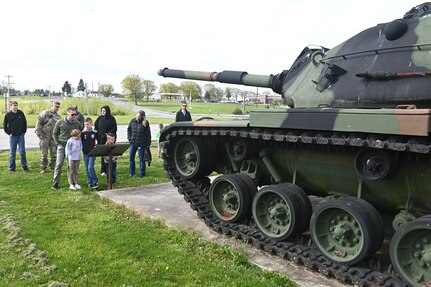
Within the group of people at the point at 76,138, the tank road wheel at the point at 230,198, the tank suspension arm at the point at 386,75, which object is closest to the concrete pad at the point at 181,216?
the tank road wheel at the point at 230,198

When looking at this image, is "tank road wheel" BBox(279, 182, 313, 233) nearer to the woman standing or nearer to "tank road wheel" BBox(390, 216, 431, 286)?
"tank road wheel" BBox(390, 216, 431, 286)

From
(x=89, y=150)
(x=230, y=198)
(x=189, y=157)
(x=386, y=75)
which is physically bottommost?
(x=230, y=198)

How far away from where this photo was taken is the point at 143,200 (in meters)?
8.76

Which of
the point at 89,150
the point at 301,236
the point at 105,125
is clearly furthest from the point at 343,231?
the point at 105,125

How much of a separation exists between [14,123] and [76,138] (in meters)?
3.53

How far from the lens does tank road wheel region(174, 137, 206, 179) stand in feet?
23.7

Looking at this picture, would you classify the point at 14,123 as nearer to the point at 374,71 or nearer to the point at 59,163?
the point at 59,163

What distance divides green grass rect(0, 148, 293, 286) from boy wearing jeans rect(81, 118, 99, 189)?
1334 millimetres

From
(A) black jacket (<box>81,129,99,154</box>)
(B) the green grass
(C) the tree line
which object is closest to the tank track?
(B) the green grass

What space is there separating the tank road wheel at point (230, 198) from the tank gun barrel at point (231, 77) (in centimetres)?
217

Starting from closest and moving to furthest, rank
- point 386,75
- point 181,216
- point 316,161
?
point 386,75 < point 316,161 < point 181,216

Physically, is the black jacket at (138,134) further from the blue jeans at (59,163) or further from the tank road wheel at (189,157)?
the tank road wheel at (189,157)

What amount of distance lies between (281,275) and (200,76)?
17.7ft

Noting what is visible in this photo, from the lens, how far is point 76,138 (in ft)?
31.4
